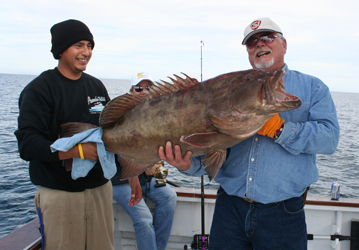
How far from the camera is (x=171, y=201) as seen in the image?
423cm

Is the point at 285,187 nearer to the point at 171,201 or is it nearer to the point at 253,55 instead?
the point at 253,55

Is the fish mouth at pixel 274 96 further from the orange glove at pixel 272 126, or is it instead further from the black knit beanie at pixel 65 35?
the black knit beanie at pixel 65 35

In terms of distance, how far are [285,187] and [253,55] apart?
4.23ft

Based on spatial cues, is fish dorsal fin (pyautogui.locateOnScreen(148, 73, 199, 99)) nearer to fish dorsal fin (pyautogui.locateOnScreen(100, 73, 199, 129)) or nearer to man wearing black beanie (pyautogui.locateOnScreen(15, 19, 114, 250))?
fish dorsal fin (pyautogui.locateOnScreen(100, 73, 199, 129))

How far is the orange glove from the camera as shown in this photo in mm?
2279

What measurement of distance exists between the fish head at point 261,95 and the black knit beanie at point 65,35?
1861 millimetres

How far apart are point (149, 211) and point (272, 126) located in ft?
8.30

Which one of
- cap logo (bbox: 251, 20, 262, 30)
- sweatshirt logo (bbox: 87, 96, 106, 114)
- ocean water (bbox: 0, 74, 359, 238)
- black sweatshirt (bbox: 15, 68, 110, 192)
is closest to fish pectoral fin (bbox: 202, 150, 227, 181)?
cap logo (bbox: 251, 20, 262, 30)

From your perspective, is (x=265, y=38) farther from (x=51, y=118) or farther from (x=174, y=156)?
(x=51, y=118)

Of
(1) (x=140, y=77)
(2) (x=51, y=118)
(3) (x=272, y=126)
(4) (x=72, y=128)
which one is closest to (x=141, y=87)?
(1) (x=140, y=77)

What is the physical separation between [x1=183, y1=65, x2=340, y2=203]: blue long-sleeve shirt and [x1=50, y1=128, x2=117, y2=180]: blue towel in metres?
1.19

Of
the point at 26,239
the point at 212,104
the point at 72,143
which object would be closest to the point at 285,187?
the point at 212,104

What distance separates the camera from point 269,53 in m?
2.64

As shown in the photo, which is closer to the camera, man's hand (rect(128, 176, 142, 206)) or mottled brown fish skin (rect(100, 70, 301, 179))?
mottled brown fish skin (rect(100, 70, 301, 179))
